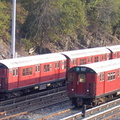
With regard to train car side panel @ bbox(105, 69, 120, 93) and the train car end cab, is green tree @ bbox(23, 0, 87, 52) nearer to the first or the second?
train car side panel @ bbox(105, 69, 120, 93)

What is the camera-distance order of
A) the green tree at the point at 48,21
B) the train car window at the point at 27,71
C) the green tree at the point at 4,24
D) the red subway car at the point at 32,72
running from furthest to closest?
1. the green tree at the point at 48,21
2. the green tree at the point at 4,24
3. the train car window at the point at 27,71
4. the red subway car at the point at 32,72

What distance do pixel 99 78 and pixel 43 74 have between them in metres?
6.12

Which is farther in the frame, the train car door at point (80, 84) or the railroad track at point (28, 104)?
the train car door at point (80, 84)

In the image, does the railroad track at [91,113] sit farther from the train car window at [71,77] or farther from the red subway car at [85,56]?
the red subway car at [85,56]

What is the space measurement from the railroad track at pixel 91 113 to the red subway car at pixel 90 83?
2.02ft

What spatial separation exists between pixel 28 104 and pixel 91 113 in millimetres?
4264

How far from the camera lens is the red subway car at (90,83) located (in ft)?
66.3

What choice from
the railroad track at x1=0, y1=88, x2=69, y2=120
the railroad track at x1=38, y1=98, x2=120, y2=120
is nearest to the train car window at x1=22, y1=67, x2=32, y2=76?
the railroad track at x1=0, y1=88, x2=69, y2=120

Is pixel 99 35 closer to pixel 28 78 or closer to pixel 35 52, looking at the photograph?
pixel 35 52

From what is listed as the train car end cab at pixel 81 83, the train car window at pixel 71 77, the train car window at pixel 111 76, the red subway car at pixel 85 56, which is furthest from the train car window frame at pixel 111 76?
the red subway car at pixel 85 56

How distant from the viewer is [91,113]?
19406mm

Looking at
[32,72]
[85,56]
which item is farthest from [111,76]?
[85,56]

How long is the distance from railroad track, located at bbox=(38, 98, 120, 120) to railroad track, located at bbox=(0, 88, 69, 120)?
1.78 meters

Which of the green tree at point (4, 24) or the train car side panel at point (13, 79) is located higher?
the green tree at point (4, 24)
